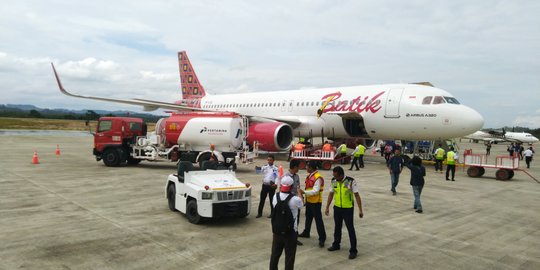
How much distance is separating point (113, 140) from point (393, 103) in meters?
14.2

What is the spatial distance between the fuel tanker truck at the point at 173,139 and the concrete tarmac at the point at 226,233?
15.3 ft

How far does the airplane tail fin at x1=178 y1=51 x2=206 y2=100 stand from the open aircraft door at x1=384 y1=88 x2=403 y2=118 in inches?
727

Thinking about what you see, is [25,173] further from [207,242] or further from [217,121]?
[207,242]

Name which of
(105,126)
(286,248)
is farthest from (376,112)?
(286,248)

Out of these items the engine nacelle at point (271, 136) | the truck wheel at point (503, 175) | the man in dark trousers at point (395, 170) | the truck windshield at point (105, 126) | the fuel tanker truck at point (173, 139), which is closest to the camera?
the man in dark trousers at point (395, 170)

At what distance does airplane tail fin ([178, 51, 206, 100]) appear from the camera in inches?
1377

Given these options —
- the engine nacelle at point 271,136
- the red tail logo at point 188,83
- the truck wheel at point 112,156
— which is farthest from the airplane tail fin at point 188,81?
the truck wheel at point 112,156

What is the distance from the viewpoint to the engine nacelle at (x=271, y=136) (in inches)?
827

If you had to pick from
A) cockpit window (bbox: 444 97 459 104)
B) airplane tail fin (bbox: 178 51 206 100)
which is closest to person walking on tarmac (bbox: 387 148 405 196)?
cockpit window (bbox: 444 97 459 104)

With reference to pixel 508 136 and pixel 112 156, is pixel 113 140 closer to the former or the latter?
pixel 112 156

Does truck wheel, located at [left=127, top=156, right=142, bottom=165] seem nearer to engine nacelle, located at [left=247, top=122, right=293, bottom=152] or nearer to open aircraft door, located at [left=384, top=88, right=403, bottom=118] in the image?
engine nacelle, located at [left=247, top=122, right=293, bottom=152]

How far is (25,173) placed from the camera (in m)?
15.7

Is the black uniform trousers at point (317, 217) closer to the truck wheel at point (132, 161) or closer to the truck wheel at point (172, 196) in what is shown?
the truck wheel at point (172, 196)

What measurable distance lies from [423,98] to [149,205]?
1523 centimetres
